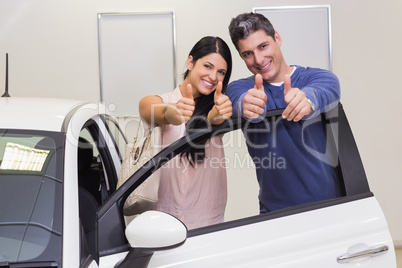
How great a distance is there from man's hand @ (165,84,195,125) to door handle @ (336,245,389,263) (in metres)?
0.64

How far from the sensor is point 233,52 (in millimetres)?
4516

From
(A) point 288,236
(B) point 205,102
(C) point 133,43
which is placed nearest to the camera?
(A) point 288,236

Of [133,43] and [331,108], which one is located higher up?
[133,43]

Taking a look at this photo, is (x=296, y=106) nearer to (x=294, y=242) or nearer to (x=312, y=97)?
(x=312, y=97)

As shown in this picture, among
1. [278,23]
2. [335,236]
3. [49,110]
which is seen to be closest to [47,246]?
[49,110]

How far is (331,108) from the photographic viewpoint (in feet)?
5.42

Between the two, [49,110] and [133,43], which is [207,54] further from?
[133,43]

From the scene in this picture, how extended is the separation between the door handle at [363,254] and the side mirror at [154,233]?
18.9 inches

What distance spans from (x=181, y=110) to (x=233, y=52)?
113 inches

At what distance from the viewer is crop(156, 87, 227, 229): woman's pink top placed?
1678mm

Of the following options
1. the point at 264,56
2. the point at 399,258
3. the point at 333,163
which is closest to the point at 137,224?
the point at 333,163

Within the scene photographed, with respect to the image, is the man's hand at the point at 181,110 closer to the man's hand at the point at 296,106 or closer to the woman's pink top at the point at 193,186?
the woman's pink top at the point at 193,186

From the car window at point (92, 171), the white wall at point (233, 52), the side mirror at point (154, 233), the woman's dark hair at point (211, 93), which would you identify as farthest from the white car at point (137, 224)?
the white wall at point (233, 52)

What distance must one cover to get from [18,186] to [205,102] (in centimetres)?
76
